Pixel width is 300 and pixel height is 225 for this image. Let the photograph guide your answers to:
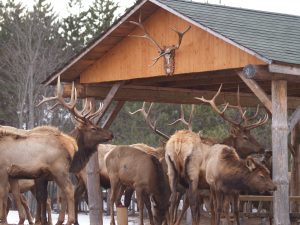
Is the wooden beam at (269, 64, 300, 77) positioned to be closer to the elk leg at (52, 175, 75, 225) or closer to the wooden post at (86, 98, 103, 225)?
the elk leg at (52, 175, 75, 225)

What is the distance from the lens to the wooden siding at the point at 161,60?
17578 millimetres

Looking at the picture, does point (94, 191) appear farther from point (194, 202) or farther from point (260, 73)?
point (260, 73)

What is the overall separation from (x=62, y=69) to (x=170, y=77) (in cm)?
239

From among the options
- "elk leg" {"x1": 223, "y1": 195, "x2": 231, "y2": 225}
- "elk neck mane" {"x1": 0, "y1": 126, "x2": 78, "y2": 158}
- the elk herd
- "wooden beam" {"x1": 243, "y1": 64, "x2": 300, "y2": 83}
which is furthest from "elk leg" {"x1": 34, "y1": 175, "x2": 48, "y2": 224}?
"wooden beam" {"x1": 243, "y1": 64, "x2": 300, "y2": 83}

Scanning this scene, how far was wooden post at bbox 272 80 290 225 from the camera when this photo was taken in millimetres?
16484

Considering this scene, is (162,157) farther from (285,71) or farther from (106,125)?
(285,71)

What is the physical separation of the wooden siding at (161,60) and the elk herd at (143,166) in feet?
2.75

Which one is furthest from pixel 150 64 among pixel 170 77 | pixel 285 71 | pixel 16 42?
pixel 16 42

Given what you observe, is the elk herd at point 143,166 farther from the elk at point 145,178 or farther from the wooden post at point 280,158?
the wooden post at point 280,158

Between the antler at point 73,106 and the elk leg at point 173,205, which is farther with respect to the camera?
the elk leg at point 173,205

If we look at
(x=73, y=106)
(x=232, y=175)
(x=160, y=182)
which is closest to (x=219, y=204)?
(x=232, y=175)

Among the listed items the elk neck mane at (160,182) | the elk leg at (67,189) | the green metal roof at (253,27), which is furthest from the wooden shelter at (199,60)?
the elk leg at (67,189)

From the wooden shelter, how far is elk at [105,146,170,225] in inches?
48.7

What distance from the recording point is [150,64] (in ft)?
62.7
